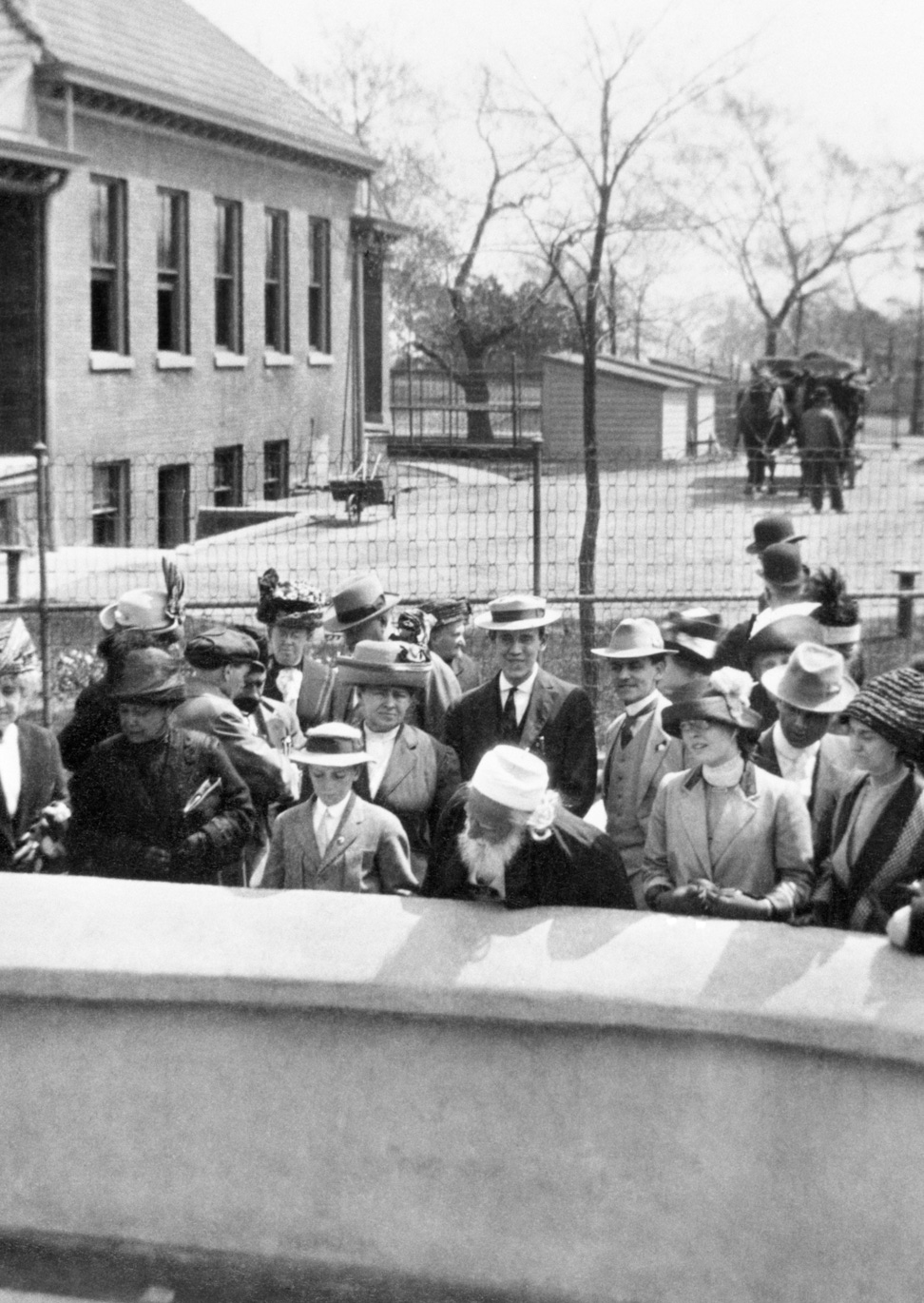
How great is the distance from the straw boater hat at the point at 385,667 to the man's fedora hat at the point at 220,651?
0.32m

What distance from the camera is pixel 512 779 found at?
3.99m

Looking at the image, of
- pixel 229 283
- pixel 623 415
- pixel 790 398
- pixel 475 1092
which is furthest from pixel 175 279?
pixel 475 1092

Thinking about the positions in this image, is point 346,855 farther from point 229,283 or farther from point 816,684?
point 229,283

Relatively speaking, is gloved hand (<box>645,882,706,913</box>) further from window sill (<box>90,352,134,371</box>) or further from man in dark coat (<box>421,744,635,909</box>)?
window sill (<box>90,352,134,371</box>)

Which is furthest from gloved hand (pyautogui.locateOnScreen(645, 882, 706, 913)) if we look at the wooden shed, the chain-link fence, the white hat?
the wooden shed

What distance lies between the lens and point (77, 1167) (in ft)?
11.8

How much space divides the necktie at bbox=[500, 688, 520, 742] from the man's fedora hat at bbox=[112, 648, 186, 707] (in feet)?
3.94

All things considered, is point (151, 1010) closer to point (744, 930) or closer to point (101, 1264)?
point (101, 1264)

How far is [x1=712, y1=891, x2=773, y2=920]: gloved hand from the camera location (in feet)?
13.9

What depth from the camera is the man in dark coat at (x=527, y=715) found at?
5816 millimetres

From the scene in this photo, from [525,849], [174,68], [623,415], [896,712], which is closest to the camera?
[525,849]

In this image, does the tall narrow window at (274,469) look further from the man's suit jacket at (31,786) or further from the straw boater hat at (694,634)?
the man's suit jacket at (31,786)

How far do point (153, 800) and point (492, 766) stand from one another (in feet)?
4.60

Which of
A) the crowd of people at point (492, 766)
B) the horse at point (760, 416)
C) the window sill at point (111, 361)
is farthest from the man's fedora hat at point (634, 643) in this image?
the horse at point (760, 416)
